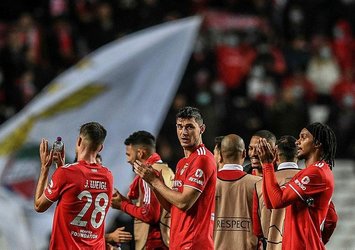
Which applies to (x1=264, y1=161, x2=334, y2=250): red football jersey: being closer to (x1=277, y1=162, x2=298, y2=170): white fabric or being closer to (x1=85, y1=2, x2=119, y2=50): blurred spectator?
(x1=277, y1=162, x2=298, y2=170): white fabric

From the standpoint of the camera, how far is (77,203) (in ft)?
29.1

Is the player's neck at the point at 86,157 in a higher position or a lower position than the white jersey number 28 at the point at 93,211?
higher

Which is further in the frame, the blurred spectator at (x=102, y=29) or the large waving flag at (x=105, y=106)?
the blurred spectator at (x=102, y=29)

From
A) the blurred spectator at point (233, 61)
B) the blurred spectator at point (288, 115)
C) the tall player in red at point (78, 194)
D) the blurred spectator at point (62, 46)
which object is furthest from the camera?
the blurred spectator at point (233, 61)

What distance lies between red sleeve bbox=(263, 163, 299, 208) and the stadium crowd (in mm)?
7761

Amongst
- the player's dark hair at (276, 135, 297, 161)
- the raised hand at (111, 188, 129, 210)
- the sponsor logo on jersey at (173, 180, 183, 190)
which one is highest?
the player's dark hair at (276, 135, 297, 161)

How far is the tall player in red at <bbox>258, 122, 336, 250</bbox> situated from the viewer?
861 cm

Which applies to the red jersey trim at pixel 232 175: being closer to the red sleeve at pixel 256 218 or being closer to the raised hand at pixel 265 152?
the red sleeve at pixel 256 218

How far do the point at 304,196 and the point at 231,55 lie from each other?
11412 millimetres

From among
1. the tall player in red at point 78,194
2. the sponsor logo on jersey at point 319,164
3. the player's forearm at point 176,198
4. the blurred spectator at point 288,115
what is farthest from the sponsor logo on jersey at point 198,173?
the blurred spectator at point 288,115

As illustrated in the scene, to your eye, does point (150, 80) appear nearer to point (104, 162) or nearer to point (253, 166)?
point (104, 162)

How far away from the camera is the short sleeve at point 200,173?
28.3ft

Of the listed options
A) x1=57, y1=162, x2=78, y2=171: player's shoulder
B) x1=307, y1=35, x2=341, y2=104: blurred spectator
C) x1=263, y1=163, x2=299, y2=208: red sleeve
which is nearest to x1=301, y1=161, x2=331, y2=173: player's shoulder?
x1=263, y1=163, x2=299, y2=208: red sleeve

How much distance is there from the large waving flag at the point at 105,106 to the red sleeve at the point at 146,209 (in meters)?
4.64
